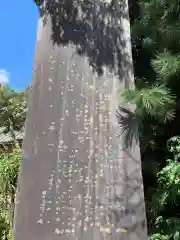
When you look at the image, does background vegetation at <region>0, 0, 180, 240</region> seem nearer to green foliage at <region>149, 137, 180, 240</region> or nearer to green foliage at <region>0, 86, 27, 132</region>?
green foliage at <region>149, 137, 180, 240</region>

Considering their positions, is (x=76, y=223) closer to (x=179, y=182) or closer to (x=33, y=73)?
(x=179, y=182)

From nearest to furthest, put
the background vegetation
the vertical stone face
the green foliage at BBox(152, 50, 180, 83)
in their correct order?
the vertical stone face
the background vegetation
the green foliage at BBox(152, 50, 180, 83)

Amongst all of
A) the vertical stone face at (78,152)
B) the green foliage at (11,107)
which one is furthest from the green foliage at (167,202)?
the green foliage at (11,107)

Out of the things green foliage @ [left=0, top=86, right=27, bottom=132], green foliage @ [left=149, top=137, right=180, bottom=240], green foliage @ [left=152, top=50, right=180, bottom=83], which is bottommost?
green foliage @ [left=149, top=137, right=180, bottom=240]

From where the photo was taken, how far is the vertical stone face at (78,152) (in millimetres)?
2883

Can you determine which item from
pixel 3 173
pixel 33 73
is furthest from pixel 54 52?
pixel 3 173

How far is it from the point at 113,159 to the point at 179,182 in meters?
0.54

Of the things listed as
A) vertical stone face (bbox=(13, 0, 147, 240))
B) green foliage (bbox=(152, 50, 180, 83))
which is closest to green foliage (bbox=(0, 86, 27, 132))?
vertical stone face (bbox=(13, 0, 147, 240))

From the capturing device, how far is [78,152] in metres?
3.16

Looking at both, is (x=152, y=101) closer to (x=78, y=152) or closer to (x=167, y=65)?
(x=167, y=65)

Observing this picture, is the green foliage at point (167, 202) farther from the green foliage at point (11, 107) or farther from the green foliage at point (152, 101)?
the green foliage at point (11, 107)

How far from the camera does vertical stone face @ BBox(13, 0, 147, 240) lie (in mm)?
2883

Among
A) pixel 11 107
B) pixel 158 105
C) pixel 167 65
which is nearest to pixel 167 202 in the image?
pixel 158 105

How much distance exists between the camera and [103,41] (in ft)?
12.4
